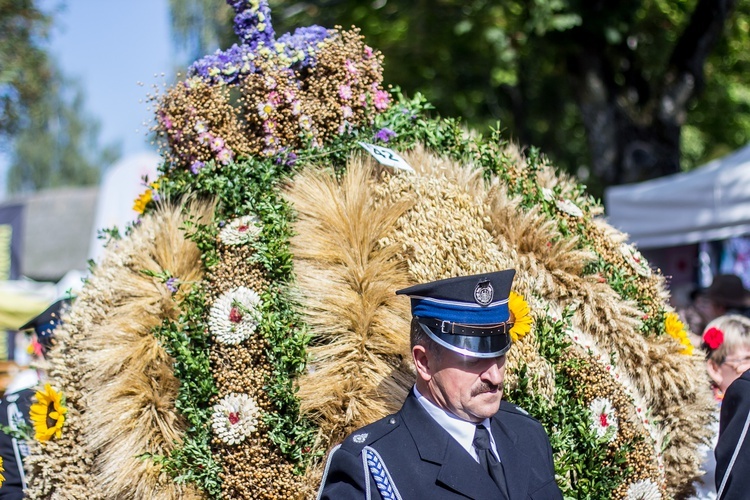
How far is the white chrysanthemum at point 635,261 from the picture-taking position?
327 cm

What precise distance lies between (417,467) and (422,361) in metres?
0.32

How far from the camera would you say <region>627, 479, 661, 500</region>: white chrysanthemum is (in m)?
2.89

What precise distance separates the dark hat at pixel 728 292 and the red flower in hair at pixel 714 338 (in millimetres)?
2334

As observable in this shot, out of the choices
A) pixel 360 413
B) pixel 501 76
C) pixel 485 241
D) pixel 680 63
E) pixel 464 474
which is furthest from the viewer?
pixel 501 76

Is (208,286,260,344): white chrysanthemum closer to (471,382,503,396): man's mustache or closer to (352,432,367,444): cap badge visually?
(352,432,367,444): cap badge

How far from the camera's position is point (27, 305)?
366 inches

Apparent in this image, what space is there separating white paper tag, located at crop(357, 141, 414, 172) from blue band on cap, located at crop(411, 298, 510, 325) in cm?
69

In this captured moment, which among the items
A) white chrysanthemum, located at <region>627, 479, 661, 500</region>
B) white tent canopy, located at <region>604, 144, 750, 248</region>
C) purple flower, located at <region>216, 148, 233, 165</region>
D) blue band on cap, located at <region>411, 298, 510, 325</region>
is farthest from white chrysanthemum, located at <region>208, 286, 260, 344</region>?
white tent canopy, located at <region>604, 144, 750, 248</region>

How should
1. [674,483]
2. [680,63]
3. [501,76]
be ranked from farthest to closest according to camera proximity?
[501,76]
[680,63]
[674,483]

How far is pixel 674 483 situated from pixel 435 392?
4.31ft

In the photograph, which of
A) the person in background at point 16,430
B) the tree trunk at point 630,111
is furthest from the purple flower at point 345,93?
the tree trunk at point 630,111

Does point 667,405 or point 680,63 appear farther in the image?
point 680,63

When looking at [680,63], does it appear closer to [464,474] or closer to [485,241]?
[485,241]

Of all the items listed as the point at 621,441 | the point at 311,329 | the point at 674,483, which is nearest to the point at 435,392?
the point at 311,329
